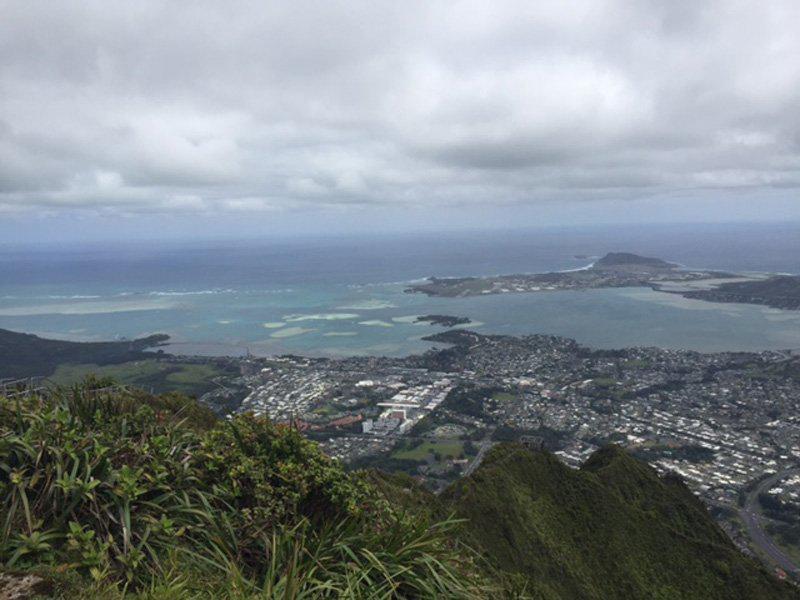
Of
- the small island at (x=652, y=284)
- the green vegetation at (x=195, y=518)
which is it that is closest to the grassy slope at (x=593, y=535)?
the green vegetation at (x=195, y=518)

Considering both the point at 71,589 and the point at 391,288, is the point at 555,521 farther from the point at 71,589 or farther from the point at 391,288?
the point at 391,288

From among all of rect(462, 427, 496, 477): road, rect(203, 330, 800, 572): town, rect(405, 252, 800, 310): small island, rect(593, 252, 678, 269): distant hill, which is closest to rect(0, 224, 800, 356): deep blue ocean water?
rect(405, 252, 800, 310): small island

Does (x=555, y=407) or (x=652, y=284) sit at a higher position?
(x=652, y=284)

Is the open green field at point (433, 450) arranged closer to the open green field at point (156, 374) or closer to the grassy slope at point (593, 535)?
the grassy slope at point (593, 535)

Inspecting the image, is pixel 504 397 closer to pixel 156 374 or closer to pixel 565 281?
pixel 156 374

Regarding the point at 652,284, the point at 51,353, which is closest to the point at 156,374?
the point at 51,353

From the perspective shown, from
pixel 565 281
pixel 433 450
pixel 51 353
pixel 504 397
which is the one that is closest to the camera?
pixel 433 450
